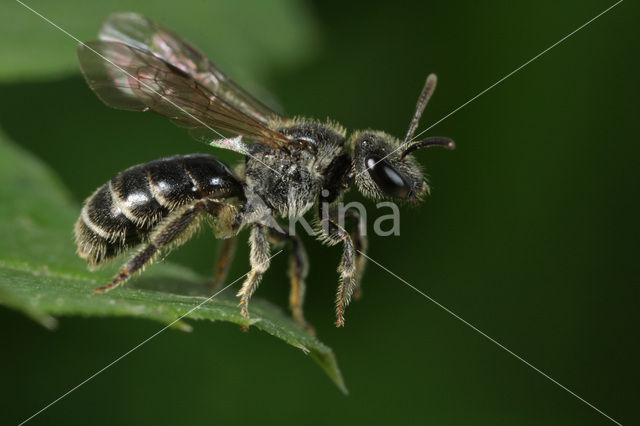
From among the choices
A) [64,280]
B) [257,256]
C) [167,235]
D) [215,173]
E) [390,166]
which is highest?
[390,166]

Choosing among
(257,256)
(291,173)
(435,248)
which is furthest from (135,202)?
(435,248)

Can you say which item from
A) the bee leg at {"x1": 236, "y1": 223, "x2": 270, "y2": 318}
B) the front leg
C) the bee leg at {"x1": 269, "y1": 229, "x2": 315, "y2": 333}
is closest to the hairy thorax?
the front leg

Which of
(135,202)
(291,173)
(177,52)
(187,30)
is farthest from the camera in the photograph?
(187,30)

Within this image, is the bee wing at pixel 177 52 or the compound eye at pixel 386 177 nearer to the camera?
the compound eye at pixel 386 177

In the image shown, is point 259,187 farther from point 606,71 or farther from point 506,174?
point 606,71

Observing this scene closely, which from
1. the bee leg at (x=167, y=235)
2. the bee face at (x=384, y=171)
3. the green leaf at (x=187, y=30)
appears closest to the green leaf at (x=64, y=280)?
the bee leg at (x=167, y=235)

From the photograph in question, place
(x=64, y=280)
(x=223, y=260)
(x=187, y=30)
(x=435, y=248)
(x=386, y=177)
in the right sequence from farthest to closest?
(x=435, y=248) → (x=187, y=30) → (x=223, y=260) → (x=386, y=177) → (x=64, y=280)

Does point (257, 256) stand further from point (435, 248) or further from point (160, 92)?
point (435, 248)

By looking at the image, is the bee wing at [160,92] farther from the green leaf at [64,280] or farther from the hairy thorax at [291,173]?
the green leaf at [64,280]
